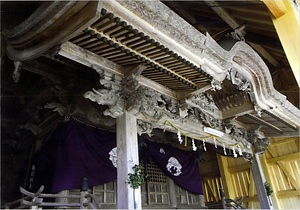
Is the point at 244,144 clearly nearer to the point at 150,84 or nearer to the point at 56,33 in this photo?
the point at 150,84

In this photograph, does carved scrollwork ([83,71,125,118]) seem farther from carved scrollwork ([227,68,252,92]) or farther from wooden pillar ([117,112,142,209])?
carved scrollwork ([227,68,252,92])

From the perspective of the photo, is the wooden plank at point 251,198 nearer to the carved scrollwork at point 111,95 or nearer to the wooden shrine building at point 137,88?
the wooden shrine building at point 137,88

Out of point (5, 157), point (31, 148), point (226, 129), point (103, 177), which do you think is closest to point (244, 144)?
point (226, 129)

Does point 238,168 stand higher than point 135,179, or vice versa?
point 238,168

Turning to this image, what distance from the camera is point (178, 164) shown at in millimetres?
6586

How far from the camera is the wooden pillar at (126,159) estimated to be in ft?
11.0

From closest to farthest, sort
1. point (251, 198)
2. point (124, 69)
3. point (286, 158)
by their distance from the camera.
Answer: point (124, 69) < point (286, 158) < point (251, 198)

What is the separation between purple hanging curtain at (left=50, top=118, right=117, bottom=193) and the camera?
4.31 meters

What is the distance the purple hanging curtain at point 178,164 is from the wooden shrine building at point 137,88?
58mm

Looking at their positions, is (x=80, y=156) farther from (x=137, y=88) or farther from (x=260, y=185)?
(x=260, y=185)

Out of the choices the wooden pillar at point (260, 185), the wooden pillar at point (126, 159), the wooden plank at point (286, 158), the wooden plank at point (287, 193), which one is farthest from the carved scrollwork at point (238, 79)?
the wooden plank at point (287, 193)

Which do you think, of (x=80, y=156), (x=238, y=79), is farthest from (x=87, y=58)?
(x=238, y=79)

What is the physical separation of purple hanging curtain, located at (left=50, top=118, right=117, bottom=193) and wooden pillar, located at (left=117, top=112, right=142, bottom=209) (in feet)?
3.83

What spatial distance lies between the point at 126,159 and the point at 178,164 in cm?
337
